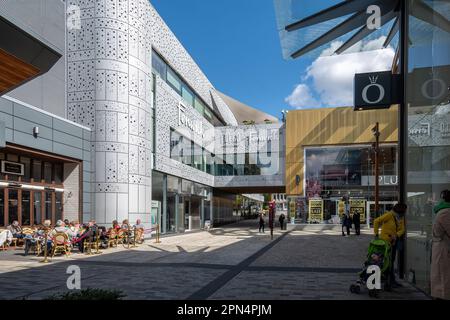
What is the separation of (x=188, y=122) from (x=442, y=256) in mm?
27040

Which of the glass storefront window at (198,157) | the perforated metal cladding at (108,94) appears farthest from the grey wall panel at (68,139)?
the glass storefront window at (198,157)

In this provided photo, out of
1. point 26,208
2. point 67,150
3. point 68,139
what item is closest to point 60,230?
point 26,208

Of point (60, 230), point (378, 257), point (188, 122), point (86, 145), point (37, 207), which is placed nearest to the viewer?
point (378, 257)

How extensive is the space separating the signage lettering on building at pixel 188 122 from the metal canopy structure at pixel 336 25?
17.8 metres

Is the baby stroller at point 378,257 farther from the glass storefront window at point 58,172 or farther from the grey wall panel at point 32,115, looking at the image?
the glass storefront window at point 58,172

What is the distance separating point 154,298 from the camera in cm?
707

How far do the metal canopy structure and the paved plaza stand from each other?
5.71 meters

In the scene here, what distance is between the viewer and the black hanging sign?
9734mm

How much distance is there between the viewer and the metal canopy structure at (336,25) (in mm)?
9383

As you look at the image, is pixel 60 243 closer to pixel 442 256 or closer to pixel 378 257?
pixel 378 257

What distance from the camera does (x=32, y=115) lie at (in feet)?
54.9

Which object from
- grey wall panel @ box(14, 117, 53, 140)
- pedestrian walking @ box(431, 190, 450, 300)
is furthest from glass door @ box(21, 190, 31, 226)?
pedestrian walking @ box(431, 190, 450, 300)

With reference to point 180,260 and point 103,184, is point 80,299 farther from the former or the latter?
point 103,184
